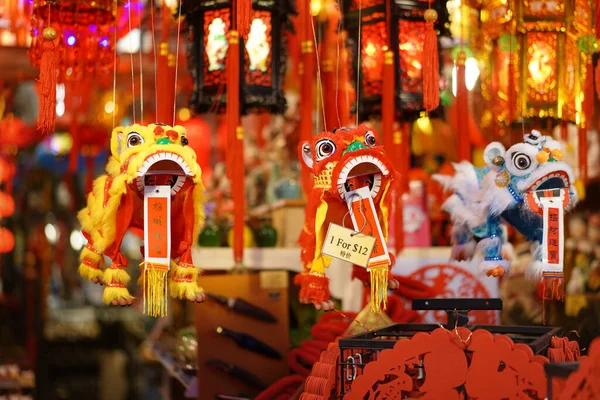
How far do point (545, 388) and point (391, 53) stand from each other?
1.56 meters

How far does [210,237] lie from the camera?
435 cm

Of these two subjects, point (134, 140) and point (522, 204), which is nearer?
point (134, 140)

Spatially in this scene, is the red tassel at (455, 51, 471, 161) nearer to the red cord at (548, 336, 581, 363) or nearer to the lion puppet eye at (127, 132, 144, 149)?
the red cord at (548, 336, 581, 363)

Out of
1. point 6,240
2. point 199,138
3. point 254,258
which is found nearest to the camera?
point 254,258

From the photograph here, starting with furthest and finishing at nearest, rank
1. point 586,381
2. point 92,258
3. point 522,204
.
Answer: point 522,204, point 92,258, point 586,381

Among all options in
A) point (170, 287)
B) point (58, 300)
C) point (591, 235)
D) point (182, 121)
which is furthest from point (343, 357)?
point (58, 300)

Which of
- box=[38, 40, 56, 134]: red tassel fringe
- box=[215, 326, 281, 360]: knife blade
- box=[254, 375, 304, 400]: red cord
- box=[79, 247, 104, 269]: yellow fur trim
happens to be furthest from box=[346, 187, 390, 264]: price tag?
box=[215, 326, 281, 360]: knife blade

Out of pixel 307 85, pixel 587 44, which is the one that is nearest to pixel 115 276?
pixel 307 85

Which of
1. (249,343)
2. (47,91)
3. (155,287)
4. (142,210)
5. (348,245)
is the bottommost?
(249,343)

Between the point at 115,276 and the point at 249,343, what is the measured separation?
1.30 metres

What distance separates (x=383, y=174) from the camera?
2844 millimetres

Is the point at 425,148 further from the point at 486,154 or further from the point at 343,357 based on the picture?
the point at 343,357

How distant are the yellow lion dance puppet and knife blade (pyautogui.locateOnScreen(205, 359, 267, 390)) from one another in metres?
1.10

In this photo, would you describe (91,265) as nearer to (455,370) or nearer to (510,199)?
(455,370)
